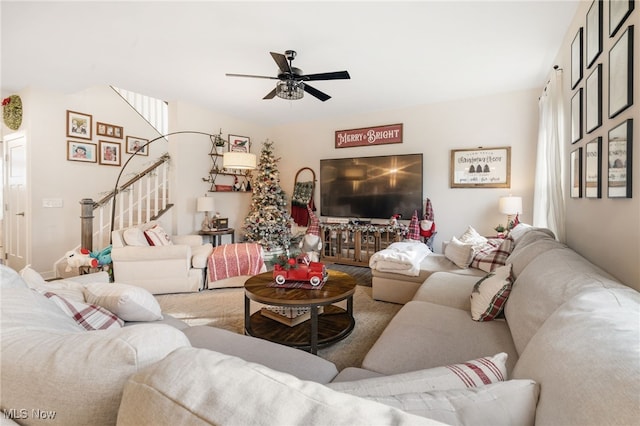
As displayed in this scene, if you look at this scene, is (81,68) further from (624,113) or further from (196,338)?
(624,113)

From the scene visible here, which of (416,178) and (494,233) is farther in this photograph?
(416,178)

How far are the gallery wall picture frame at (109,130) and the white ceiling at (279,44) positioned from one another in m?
0.76

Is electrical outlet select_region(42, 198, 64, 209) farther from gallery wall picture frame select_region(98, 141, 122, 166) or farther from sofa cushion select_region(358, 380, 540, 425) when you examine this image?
sofa cushion select_region(358, 380, 540, 425)

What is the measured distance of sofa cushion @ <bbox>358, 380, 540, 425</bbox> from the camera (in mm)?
620

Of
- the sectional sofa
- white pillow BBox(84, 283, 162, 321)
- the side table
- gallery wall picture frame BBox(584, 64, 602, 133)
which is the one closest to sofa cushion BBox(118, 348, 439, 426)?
the sectional sofa

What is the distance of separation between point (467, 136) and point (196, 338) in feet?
15.1

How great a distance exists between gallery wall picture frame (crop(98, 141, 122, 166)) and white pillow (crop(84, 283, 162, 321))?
427 cm

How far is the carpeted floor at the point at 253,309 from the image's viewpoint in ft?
7.45

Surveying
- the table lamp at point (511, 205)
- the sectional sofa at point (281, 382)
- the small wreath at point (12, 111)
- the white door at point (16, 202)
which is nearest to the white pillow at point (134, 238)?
the white door at point (16, 202)

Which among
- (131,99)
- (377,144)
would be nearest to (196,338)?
(377,144)

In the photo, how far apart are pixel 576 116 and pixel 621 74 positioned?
2.81 feet

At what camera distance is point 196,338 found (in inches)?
60.2

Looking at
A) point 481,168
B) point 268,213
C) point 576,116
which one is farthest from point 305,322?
point 481,168

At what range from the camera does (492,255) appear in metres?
2.91
